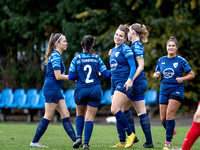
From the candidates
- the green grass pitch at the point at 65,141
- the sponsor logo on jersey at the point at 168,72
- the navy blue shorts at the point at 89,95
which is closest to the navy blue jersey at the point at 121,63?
the navy blue shorts at the point at 89,95

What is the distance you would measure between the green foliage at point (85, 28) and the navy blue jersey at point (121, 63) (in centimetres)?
919

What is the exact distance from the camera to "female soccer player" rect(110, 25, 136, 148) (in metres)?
6.48

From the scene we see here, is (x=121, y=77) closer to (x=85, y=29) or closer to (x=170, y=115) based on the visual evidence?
(x=170, y=115)

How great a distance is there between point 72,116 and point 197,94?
5.75 meters

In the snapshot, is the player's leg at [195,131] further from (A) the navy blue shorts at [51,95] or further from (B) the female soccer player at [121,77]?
(A) the navy blue shorts at [51,95]

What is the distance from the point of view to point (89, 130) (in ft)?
20.7

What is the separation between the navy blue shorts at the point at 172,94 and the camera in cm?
681

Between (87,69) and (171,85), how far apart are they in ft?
5.12

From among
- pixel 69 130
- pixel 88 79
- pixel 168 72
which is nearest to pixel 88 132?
pixel 69 130

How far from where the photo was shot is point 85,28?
17.8 metres

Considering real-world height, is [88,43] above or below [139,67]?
above

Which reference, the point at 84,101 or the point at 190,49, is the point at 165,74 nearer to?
the point at 84,101

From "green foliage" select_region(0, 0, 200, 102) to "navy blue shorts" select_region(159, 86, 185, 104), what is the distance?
8827mm

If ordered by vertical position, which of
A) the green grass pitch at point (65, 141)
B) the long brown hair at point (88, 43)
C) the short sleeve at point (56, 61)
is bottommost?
the green grass pitch at point (65, 141)
